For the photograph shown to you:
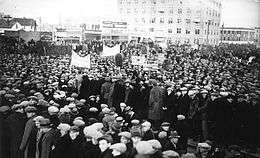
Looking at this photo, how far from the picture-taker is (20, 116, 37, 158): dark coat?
5.87 meters

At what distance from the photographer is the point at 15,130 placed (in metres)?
6.30

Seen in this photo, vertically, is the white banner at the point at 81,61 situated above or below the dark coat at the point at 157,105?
above

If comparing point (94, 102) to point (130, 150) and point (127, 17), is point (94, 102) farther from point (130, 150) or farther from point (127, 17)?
point (127, 17)

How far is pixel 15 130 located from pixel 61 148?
1672 millimetres

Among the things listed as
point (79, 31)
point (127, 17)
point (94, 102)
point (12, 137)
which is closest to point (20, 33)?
point (79, 31)

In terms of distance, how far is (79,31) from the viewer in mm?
31453

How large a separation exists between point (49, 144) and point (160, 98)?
13.6 feet

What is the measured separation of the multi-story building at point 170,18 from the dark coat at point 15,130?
3420 centimetres

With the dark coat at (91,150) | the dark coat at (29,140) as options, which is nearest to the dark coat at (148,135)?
the dark coat at (91,150)

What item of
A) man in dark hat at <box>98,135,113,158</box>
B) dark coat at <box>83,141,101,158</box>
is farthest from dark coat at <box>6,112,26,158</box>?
man in dark hat at <box>98,135,113,158</box>

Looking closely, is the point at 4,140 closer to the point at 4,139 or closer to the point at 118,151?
the point at 4,139

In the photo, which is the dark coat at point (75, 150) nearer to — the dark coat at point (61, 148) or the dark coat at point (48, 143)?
the dark coat at point (61, 148)

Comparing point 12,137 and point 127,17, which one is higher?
point 127,17

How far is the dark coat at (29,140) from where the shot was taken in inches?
231
